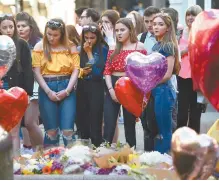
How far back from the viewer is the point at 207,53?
213 inches

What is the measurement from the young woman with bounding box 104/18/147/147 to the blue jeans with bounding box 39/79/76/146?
383 millimetres

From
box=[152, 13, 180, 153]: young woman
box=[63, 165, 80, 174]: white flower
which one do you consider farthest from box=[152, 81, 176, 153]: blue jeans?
box=[63, 165, 80, 174]: white flower

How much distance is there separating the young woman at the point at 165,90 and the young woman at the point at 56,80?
3.08ft

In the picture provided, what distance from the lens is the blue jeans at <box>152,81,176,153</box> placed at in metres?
7.79

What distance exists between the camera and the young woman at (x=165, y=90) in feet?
25.6

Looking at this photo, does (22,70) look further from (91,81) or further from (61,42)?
(91,81)

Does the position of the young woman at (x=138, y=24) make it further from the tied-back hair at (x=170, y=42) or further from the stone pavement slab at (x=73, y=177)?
the stone pavement slab at (x=73, y=177)

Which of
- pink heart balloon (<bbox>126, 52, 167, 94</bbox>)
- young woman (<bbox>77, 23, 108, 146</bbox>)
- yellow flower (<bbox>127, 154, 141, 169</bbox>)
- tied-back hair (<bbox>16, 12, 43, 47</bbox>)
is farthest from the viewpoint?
tied-back hair (<bbox>16, 12, 43, 47</bbox>)

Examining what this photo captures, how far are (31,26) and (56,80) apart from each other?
1250mm

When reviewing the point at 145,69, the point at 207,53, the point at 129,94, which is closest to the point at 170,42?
the point at 145,69

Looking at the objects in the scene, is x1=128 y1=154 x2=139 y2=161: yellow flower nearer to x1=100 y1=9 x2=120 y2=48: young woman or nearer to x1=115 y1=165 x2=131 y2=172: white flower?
x1=115 y1=165 x2=131 y2=172: white flower

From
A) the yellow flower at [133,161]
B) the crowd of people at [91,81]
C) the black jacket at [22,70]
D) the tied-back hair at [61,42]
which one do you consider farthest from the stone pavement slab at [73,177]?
the tied-back hair at [61,42]

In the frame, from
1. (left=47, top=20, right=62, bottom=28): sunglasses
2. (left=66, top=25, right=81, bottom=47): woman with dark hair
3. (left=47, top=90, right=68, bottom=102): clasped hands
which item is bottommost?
(left=47, top=90, right=68, bottom=102): clasped hands

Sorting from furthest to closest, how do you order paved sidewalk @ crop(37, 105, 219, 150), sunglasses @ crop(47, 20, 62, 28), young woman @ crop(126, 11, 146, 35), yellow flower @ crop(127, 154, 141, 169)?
young woman @ crop(126, 11, 146, 35), paved sidewalk @ crop(37, 105, 219, 150), sunglasses @ crop(47, 20, 62, 28), yellow flower @ crop(127, 154, 141, 169)
